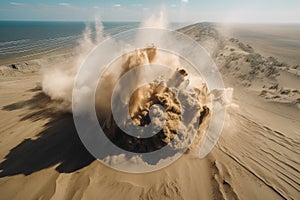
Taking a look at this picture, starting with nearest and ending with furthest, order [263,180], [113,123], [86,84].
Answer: [263,180], [113,123], [86,84]


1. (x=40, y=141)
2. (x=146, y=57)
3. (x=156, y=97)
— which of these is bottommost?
(x=40, y=141)

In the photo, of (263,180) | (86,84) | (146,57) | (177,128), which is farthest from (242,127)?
(86,84)

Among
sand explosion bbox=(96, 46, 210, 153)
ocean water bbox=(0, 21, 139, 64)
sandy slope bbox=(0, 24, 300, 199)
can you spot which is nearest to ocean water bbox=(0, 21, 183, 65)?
ocean water bbox=(0, 21, 139, 64)

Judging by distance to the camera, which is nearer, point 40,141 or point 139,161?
point 139,161

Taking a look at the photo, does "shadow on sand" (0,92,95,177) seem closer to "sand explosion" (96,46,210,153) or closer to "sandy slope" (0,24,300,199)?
"sandy slope" (0,24,300,199)

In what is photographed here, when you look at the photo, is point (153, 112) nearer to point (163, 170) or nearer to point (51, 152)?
point (163, 170)

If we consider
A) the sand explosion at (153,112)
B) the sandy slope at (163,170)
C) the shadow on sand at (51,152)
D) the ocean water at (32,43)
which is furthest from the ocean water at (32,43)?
the sand explosion at (153,112)

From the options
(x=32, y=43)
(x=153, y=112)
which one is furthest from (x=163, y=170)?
(x=32, y=43)

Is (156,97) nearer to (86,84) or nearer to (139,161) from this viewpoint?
(139,161)
